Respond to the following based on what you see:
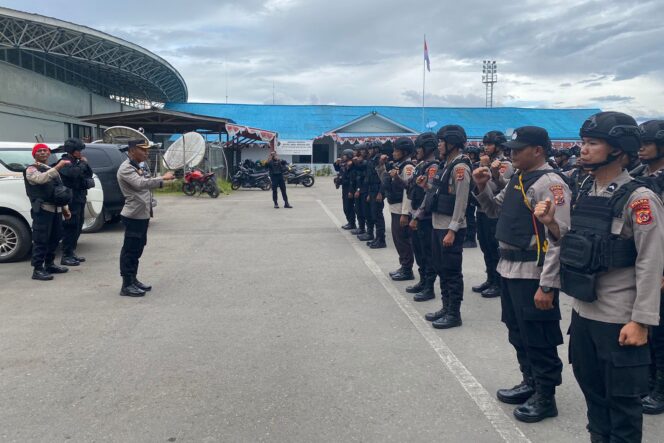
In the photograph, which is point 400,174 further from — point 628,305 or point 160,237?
point 160,237

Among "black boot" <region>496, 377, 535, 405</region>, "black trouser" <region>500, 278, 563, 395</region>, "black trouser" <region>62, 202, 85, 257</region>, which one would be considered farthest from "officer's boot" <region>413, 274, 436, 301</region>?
"black trouser" <region>62, 202, 85, 257</region>

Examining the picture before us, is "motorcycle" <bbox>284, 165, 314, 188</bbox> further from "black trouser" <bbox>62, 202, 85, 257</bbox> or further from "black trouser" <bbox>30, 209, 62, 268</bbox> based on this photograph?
"black trouser" <bbox>30, 209, 62, 268</bbox>

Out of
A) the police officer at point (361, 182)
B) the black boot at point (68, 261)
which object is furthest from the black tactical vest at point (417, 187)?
the black boot at point (68, 261)

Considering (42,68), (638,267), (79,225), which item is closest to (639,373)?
(638,267)

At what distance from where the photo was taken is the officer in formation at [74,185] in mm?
7594

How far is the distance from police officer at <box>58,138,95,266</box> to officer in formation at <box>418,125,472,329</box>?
527cm

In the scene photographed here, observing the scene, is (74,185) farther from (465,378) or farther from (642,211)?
(642,211)

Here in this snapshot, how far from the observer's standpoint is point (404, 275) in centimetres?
731

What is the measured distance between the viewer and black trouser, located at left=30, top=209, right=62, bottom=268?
279 inches

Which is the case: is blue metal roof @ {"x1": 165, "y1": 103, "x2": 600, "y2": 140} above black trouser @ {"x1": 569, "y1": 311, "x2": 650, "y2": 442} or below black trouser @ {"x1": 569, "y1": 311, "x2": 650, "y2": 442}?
above

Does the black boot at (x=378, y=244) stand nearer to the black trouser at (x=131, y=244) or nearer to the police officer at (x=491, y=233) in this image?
the police officer at (x=491, y=233)

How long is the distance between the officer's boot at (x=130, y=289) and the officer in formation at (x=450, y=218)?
344 cm

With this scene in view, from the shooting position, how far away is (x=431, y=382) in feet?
13.0

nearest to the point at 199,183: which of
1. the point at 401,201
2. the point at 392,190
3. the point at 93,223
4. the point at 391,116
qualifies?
the point at 93,223
